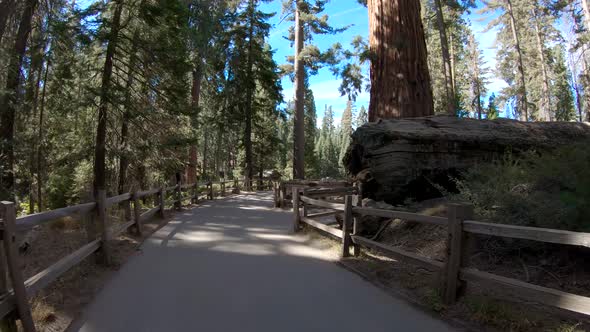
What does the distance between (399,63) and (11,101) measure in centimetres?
1075

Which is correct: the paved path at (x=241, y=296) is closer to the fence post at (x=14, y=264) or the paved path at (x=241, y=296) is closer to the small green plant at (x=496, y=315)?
the small green plant at (x=496, y=315)

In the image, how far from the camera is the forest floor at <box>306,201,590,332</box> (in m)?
3.39

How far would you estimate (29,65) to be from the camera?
11781 mm

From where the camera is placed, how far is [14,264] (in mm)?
3121

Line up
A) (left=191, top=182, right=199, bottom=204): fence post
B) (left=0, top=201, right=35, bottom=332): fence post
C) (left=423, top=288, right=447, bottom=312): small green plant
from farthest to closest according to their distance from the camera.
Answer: (left=191, top=182, right=199, bottom=204): fence post < (left=423, top=288, right=447, bottom=312): small green plant < (left=0, top=201, right=35, bottom=332): fence post

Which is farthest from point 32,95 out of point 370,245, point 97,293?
point 370,245

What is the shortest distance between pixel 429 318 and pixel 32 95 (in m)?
14.0

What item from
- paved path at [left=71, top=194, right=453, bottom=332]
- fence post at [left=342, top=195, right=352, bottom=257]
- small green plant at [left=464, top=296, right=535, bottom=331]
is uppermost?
fence post at [left=342, top=195, right=352, bottom=257]

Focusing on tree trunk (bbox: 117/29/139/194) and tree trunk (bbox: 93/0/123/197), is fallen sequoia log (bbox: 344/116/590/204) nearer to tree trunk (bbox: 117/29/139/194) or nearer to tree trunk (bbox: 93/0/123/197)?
tree trunk (bbox: 117/29/139/194)

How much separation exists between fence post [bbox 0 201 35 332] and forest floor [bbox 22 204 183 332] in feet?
0.95

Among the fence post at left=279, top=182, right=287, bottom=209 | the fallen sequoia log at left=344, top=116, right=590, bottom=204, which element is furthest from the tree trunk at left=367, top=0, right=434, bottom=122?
the fence post at left=279, top=182, right=287, bottom=209

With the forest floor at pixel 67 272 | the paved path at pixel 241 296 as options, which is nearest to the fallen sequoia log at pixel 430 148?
the paved path at pixel 241 296

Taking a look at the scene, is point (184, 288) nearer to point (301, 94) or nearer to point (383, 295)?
point (383, 295)

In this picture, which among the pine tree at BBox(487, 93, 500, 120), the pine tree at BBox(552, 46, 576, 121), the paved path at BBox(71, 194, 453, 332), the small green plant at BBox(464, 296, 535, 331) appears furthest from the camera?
the pine tree at BBox(552, 46, 576, 121)
